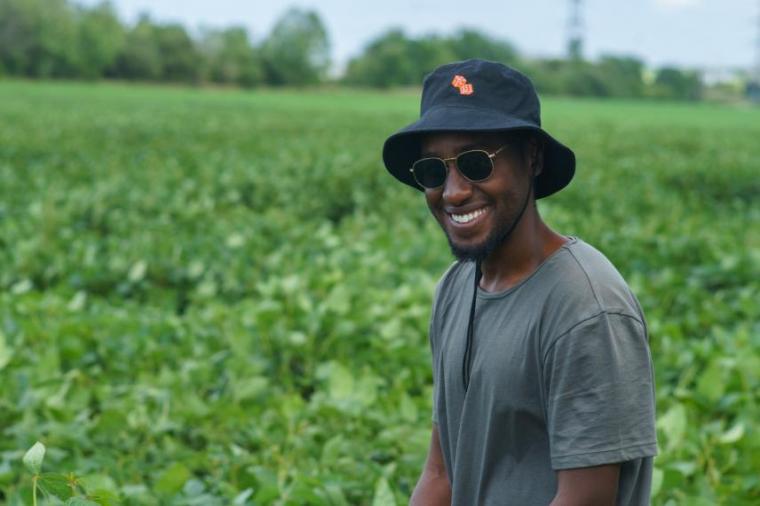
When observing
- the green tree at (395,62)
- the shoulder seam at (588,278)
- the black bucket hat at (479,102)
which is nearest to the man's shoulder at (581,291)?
the shoulder seam at (588,278)

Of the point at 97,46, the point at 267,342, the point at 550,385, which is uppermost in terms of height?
the point at 97,46

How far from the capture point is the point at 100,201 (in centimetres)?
820

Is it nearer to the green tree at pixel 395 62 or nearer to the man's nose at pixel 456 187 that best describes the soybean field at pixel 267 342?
the man's nose at pixel 456 187

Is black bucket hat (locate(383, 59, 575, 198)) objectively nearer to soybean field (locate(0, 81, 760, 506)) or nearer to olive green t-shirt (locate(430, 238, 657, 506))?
olive green t-shirt (locate(430, 238, 657, 506))

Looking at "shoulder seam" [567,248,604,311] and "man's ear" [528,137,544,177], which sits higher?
"man's ear" [528,137,544,177]

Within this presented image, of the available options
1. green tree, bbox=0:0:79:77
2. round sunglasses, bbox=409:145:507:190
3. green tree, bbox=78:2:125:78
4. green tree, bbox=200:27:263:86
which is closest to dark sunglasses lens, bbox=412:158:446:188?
round sunglasses, bbox=409:145:507:190

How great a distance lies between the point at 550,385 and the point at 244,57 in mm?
78942

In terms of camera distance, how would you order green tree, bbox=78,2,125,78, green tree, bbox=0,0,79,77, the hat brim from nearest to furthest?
the hat brim < green tree, bbox=0,0,79,77 < green tree, bbox=78,2,125,78

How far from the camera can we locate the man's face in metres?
1.79

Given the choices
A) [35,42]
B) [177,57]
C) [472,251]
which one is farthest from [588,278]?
[35,42]

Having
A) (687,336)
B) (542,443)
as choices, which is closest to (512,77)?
(542,443)

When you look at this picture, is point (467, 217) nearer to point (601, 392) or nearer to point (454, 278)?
point (454, 278)

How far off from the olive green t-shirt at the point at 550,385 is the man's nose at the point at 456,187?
0.18m

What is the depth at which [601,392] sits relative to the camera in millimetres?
1586
